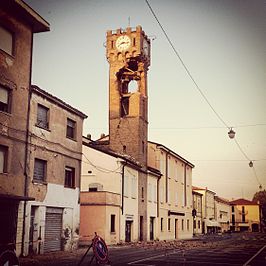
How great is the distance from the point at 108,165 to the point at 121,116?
9629mm

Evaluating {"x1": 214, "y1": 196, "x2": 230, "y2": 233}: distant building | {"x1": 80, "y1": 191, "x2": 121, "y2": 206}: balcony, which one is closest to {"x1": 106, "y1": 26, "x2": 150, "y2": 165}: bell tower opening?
{"x1": 80, "y1": 191, "x2": 121, "y2": 206}: balcony

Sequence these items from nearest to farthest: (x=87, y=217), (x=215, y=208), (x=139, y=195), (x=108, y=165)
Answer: (x=87, y=217) < (x=108, y=165) < (x=139, y=195) < (x=215, y=208)

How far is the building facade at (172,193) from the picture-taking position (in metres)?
48.3

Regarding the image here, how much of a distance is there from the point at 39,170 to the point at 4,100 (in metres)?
4.88

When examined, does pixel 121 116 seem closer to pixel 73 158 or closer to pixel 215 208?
pixel 73 158

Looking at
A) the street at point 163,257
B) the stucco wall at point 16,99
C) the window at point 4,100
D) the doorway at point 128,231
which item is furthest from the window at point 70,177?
the doorway at point 128,231

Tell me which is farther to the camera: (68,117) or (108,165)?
(108,165)

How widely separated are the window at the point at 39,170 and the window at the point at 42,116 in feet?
6.53

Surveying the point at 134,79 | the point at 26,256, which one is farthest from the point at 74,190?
the point at 134,79

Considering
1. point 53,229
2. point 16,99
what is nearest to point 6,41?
point 16,99

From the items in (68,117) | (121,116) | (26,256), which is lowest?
(26,256)

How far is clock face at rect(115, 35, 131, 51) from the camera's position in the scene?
1757 inches

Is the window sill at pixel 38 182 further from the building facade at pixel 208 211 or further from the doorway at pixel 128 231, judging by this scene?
the building facade at pixel 208 211

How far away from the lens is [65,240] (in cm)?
2573
